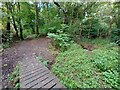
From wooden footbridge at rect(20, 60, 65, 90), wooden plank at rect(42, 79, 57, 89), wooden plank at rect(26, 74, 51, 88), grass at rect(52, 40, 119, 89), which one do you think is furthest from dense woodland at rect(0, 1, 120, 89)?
wooden plank at rect(42, 79, 57, 89)

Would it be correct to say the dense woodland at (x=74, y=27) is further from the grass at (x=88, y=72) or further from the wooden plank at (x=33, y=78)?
the wooden plank at (x=33, y=78)

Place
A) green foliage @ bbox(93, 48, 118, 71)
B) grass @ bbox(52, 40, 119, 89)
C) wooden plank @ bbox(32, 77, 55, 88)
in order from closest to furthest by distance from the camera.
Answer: wooden plank @ bbox(32, 77, 55, 88) < grass @ bbox(52, 40, 119, 89) < green foliage @ bbox(93, 48, 118, 71)

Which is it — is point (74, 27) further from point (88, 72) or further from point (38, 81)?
point (38, 81)

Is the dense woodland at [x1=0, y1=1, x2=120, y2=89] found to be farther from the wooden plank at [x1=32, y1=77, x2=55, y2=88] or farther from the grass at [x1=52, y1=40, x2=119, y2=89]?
the wooden plank at [x1=32, y1=77, x2=55, y2=88]

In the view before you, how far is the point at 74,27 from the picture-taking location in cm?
1034

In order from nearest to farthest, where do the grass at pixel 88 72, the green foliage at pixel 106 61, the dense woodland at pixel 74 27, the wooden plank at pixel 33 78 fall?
1. the wooden plank at pixel 33 78
2. the grass at pixel 88 72
3. the green foliage at pixel 106 61
4. the dense woodland at pixel 74 27

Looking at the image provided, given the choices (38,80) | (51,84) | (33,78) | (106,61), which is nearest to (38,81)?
(38,80)

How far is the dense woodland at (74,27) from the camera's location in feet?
19.6

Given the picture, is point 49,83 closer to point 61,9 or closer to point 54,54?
point 54,54


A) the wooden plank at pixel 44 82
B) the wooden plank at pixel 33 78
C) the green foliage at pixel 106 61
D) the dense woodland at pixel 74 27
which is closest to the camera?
the wooden plank at pixel 44 82

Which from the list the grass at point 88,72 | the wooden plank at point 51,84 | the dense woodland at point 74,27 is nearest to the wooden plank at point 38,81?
the wooden plank at point 51,84

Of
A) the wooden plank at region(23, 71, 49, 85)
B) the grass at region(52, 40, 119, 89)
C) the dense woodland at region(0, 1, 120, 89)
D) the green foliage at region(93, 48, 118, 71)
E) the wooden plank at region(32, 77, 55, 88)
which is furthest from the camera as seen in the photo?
the dense woodland at region(0, 1, 120, 89)

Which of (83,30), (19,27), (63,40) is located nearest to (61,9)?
(83,30)

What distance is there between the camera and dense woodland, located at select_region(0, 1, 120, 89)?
5.96 metres
